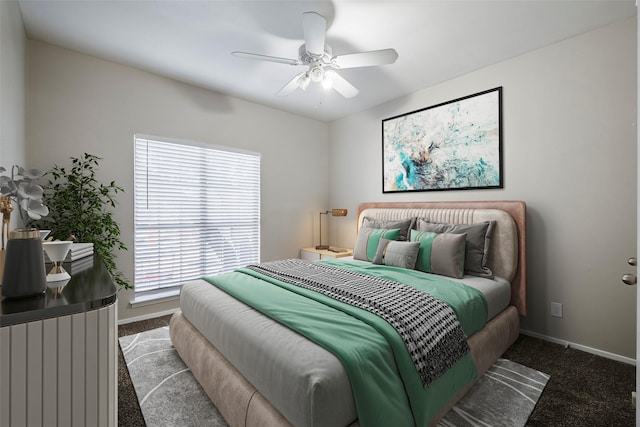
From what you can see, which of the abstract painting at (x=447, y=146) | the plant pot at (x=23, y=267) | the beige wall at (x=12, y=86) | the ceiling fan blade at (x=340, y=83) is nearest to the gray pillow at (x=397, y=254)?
the abstract painting at (x=447, y=146)

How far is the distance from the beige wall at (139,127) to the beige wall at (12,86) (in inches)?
8.1

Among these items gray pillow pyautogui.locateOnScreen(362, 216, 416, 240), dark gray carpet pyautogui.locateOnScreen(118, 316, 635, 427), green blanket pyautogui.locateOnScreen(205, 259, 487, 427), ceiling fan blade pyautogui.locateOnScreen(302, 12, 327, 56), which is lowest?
dark gray carpet pyautogui.locateOnScreen(118, 316, 635, 427)

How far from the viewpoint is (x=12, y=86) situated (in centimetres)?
196

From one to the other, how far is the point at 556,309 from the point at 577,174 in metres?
1.18

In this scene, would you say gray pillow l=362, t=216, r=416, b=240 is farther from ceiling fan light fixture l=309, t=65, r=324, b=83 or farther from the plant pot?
the plant pot

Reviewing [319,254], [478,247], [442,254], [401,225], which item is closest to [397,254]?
[442,254]

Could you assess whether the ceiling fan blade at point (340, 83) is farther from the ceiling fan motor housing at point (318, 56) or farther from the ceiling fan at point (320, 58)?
the ceiling fan motor housing at point (318, 56)

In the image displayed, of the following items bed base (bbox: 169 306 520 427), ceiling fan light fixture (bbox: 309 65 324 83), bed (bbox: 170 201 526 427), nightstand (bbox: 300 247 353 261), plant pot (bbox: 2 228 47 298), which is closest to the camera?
plant pot (bbox: 2 228 47 298)

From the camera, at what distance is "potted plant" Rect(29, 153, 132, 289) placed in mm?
2502

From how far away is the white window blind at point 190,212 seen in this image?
3.17 meters

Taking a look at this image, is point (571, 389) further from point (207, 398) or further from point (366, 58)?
point (366, 58)

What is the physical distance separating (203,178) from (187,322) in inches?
74.2

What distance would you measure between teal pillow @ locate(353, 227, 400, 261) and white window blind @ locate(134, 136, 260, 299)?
1541mm

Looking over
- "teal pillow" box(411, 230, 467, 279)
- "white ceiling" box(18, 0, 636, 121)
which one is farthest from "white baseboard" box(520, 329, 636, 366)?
"white ceiling" box(18, 0, 636, 121)
